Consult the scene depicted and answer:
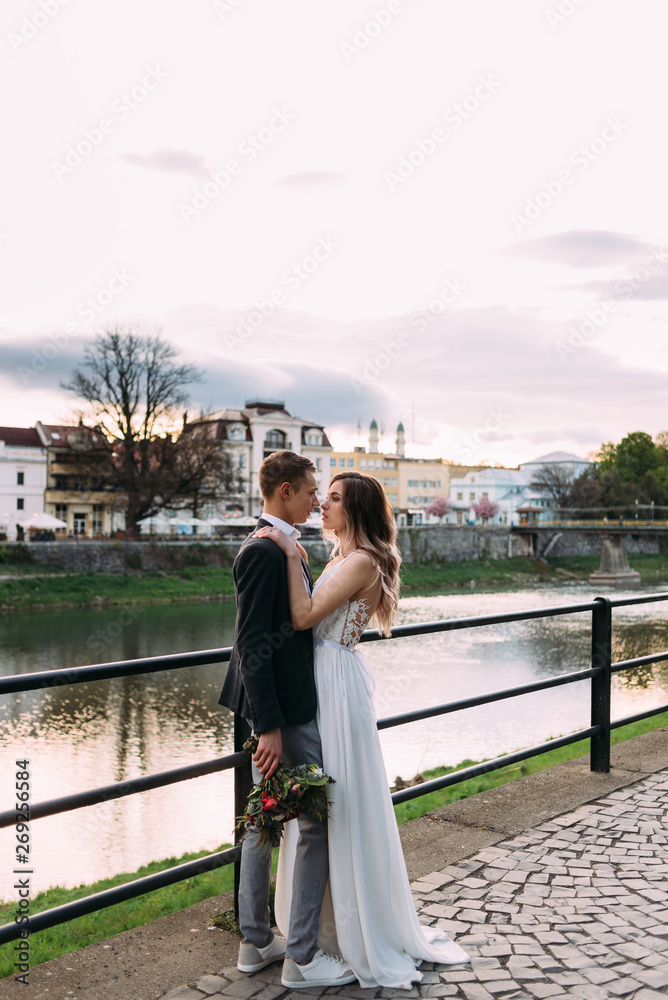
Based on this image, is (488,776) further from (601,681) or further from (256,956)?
(256,956)

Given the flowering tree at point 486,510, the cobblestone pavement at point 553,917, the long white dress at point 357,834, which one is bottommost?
the cobblestone pavement at point 553,917

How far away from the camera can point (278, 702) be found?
2676 mm

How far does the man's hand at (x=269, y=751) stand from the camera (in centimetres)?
268

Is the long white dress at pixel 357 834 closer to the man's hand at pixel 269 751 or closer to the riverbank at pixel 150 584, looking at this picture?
the man's hand at pixel 269 751

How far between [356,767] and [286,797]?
255 mm

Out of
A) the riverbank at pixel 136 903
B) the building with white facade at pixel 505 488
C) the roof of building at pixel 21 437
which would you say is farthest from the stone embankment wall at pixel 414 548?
the riverbank at pixel 136 903

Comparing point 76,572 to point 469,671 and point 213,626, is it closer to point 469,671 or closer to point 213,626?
point 213,626

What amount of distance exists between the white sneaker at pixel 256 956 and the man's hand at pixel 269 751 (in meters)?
0.62

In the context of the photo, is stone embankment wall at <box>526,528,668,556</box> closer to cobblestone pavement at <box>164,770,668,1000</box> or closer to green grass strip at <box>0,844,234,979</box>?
green grass strip at <box>0,844,234,979</box>

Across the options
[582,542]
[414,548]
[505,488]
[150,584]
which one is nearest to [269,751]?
[150,584]

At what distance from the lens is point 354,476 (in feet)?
9.56

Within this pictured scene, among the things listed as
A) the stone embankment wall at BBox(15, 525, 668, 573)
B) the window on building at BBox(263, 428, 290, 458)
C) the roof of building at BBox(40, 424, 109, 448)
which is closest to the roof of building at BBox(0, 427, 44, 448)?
the window on building at BBox(263, 428, 290, 458)

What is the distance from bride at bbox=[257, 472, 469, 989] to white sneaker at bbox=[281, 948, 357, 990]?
45 millimetres

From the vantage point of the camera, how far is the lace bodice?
286cm
